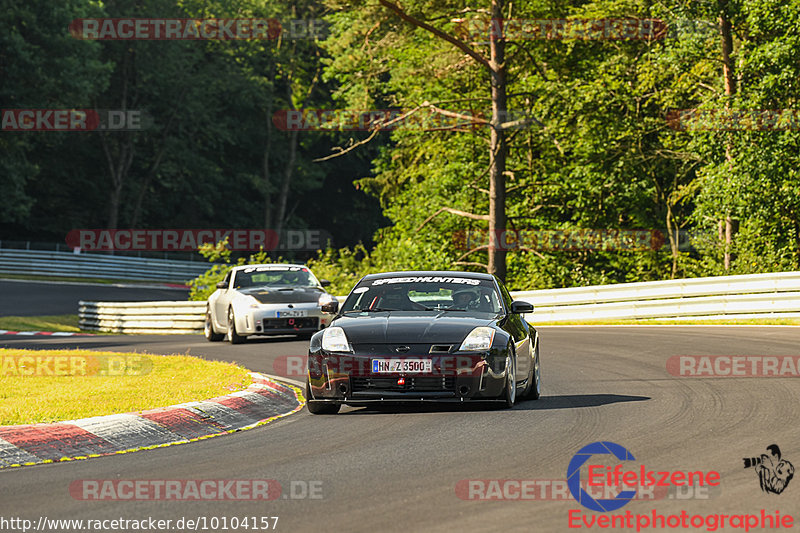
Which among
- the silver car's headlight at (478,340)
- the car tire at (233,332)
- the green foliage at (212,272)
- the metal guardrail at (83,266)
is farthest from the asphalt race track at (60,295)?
the silver car's headlight at (478,340)

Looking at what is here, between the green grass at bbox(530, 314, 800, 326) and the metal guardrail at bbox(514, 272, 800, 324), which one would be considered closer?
the green grass at bbox(530, 314, 800, 326)

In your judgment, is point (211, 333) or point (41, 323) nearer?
point (211, 333)

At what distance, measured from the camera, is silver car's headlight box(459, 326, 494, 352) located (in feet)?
32.9

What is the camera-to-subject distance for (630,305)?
85.8ft

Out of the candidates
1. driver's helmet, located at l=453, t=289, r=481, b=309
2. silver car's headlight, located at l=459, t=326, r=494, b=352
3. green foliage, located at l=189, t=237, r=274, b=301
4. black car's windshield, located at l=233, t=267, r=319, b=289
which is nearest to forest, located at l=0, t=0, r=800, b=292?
green foliage, located at l=189, t=237, r=274, b=301

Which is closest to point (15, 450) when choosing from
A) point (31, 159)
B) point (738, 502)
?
point (738, 502)

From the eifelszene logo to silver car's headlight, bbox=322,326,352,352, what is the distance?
3886mm

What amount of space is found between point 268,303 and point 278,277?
172cm

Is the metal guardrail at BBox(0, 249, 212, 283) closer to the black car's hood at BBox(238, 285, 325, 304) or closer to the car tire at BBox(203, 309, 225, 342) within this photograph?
the car tire at BBox(203, 309, 225, 342)

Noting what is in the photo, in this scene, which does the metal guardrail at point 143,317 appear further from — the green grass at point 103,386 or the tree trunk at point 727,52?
the tree trunk at point 727,52

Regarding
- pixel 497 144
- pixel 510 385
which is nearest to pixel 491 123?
pixel 497 144

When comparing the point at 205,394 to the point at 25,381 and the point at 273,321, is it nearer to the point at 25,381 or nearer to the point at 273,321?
the point at 25,381

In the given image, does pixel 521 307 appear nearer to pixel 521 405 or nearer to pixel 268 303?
pixel 521 405

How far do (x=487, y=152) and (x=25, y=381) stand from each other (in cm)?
2901
